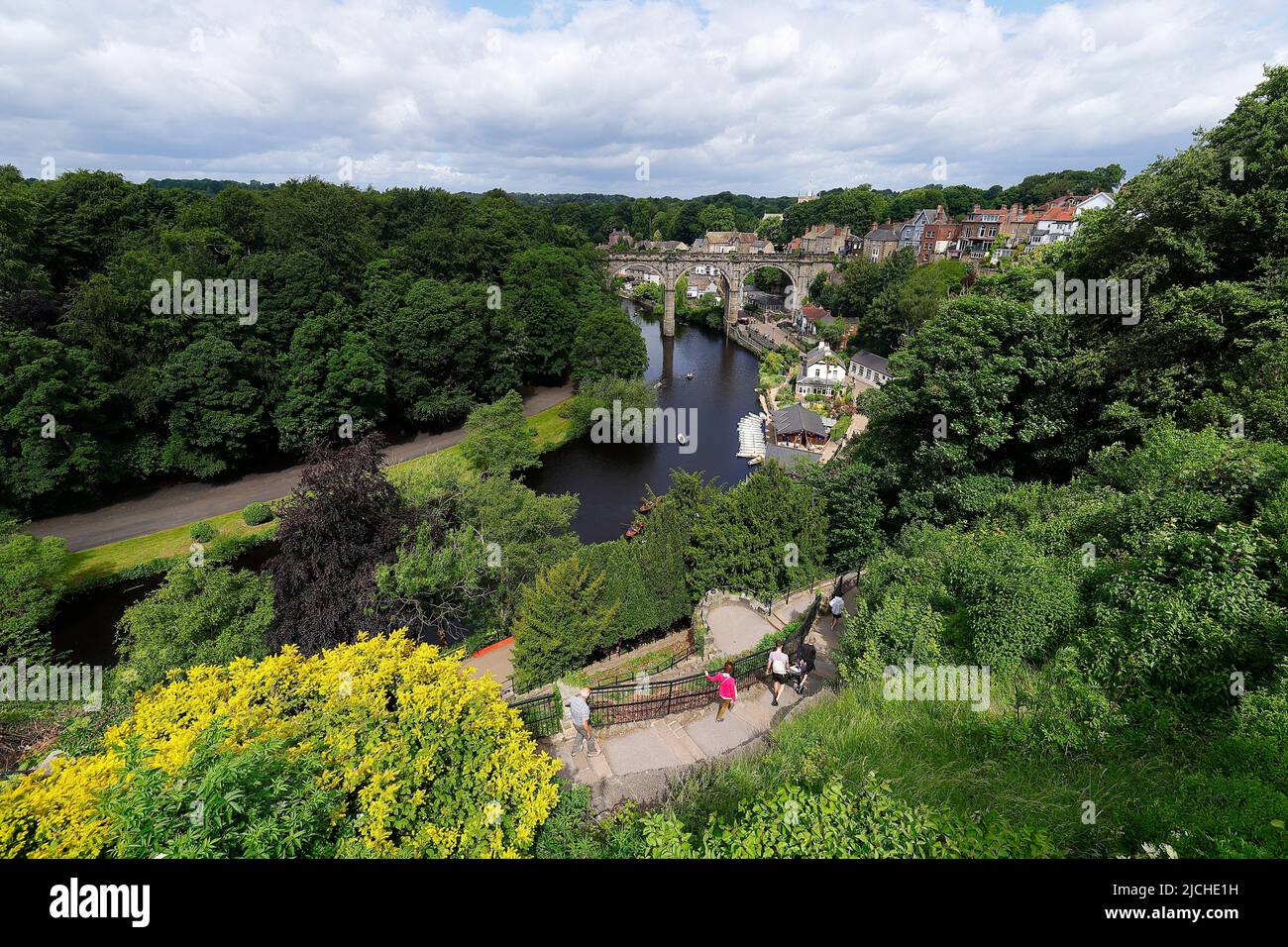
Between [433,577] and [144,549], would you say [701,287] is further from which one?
[433,577]

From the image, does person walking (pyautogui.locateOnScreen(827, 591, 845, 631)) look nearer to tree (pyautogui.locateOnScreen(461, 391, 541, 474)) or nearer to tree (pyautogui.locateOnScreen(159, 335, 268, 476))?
tree (pyautogui.locateOnScreen(461, 391, 541, 474))

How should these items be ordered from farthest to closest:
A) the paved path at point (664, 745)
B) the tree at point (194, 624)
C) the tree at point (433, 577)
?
the tree at point (433, 577) → the tree at point (194, 624) → the paved path at point (664, 745)

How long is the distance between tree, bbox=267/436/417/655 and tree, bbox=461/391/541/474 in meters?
10.9

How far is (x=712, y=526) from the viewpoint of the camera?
17266 millimetres

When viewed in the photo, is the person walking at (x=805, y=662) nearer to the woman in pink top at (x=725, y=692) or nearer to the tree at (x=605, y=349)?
the woman in pink top at (x=725, y=692)

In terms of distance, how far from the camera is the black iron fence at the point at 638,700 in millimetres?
9742

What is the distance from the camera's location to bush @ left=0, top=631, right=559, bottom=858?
14.2ft

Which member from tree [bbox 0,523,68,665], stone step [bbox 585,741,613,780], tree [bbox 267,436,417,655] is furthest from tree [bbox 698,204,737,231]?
stone step [bbox 585,741,613,780]

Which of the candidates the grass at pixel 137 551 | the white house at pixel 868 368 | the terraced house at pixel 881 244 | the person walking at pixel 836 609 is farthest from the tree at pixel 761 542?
the terraced house at pixel 881 244

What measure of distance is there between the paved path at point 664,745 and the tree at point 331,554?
23.4ft

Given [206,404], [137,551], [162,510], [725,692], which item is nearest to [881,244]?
[206,404]

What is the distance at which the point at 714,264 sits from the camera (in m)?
77.6
